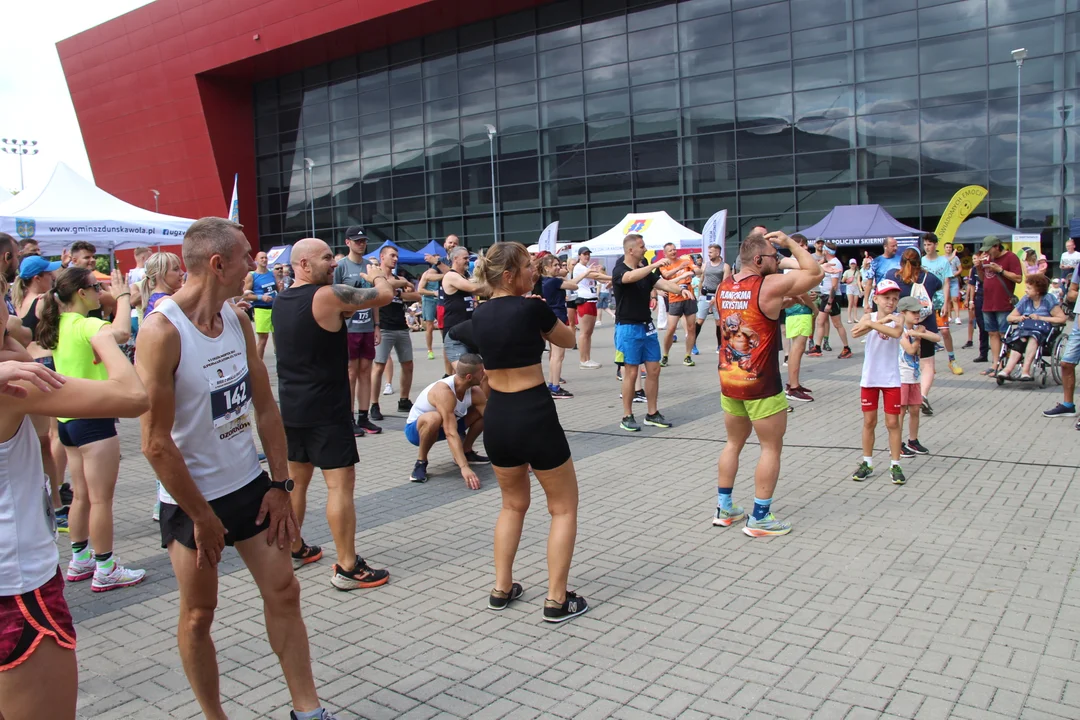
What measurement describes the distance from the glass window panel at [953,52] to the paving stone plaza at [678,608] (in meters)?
23.6

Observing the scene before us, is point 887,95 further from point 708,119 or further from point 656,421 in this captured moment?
point 656,421

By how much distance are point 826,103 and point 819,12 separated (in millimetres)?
3039

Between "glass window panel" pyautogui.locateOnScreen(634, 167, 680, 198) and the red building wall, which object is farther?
the red building wall

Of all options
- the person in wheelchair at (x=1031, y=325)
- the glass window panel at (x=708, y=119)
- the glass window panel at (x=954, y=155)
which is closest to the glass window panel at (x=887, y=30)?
the glass window panel at (x=954, y=155)

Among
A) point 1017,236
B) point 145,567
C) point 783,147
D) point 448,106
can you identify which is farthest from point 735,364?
point 448,106

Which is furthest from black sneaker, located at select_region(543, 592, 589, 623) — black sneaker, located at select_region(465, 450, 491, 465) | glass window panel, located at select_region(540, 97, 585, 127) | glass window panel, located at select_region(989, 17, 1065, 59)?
glass window panel, located at select_region(540, 97, 585, 127)

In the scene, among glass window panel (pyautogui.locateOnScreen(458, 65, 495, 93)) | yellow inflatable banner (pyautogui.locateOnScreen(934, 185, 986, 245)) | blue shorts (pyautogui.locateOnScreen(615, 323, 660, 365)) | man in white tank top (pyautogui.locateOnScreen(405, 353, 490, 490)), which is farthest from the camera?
glass window panel (pyautogui.locateOnScreen(458, 65, 495, 93))

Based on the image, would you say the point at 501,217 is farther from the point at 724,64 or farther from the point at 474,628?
the point at 474,628

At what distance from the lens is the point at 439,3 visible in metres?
33.2

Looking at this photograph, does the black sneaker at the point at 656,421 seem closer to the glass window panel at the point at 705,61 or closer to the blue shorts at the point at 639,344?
the blue shorts at the point at 639,344

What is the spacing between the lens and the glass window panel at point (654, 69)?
31484 millimetres

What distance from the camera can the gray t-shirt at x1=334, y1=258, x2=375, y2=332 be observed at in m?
8.58

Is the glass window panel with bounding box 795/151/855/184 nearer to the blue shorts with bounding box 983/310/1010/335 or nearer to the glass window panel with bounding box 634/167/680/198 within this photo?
the glass window panel with bounding box 634/167/680/198

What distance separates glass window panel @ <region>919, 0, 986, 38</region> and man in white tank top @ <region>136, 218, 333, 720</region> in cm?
2939
